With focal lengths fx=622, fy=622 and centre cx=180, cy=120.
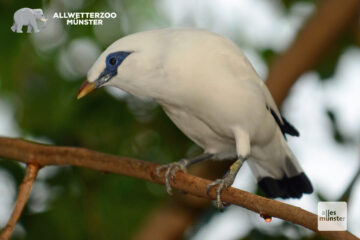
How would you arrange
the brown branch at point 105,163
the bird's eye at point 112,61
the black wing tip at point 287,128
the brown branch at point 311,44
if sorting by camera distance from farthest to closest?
the brown branch at point 311,44 < the black wing tip at point 287,128 < the bird's eye at point 112,61 < the brown branch at point 105,163

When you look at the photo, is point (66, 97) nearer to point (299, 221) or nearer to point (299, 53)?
point (299, 53)

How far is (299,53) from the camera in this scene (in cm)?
233

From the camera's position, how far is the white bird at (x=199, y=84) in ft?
5.26

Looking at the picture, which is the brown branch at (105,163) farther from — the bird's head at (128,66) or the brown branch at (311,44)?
the brown branch at (311,44)

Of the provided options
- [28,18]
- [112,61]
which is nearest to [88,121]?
[28,18]

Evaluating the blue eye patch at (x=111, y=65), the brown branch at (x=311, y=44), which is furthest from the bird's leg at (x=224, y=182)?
the brown branch at (x=311, y=44)

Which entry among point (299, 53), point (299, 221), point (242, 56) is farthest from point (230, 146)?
point (299, 221)

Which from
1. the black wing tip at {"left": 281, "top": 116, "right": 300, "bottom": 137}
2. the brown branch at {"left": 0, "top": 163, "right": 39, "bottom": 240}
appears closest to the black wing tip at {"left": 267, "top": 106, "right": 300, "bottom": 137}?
the black wing tip at {"left": 281, "top": 116, "right": 300, "bottom": 137}

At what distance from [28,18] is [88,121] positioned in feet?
2.12

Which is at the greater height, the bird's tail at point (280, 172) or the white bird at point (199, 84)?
the white bird at point (199, 84)

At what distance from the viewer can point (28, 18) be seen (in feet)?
6.32

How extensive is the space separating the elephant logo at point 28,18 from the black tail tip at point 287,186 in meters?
0.92

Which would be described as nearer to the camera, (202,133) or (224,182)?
(224,182)

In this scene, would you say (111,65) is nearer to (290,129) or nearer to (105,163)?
(105,163)
